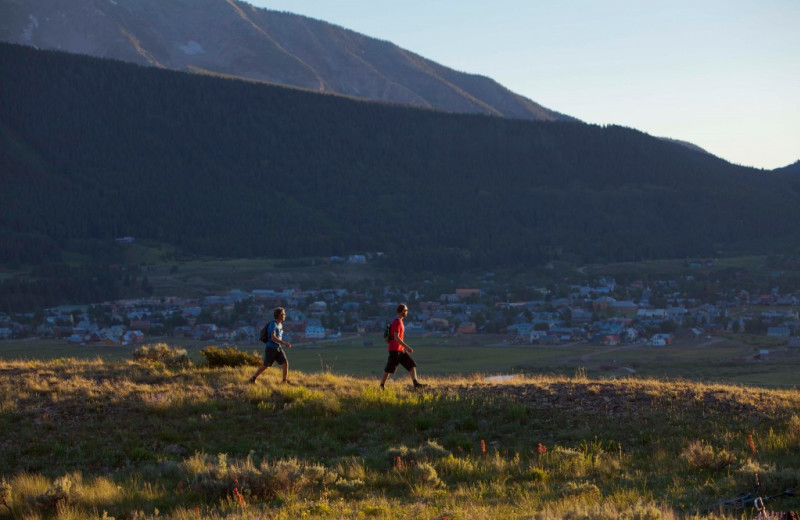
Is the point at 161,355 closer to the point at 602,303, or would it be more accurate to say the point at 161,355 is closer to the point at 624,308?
the point at 602,303

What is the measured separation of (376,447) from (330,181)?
5954 inches

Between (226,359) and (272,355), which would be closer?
(272,355)

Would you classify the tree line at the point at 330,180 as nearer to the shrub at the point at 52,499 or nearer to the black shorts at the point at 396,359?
the black shorts at the point at 396,359

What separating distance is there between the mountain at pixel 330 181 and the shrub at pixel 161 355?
9771 centimetres

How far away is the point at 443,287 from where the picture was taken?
11325 centimetres

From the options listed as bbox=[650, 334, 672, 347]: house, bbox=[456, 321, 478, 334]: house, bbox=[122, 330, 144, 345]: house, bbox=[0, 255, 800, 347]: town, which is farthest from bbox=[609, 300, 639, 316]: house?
bbox=[122, 330, 144, 345]: house

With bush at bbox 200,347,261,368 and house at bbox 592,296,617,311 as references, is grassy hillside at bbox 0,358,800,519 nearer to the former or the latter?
bush at bbox 200,347,261,368

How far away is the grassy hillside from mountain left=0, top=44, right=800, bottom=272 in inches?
4099

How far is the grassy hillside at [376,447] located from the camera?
9445 millimetres

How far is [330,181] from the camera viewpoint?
534 ft

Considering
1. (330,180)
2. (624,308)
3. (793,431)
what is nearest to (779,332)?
(624,308)

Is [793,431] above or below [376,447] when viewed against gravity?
above

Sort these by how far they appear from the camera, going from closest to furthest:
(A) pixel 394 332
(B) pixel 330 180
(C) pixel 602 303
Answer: (A) pixel 394 332, (C) pixel 602 303, (B) pixel 330 180

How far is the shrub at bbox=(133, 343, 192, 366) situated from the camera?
20.5 m
